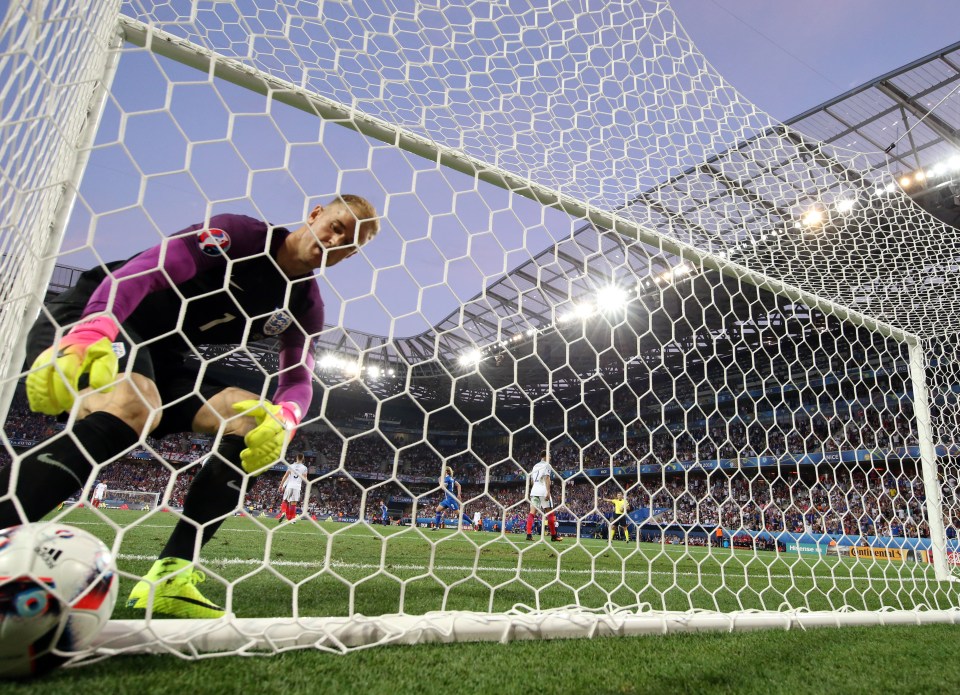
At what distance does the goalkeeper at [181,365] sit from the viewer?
122 cm

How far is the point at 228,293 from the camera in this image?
5.27 ft

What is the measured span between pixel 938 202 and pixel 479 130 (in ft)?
41.9

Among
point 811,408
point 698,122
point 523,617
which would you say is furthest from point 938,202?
point 523,617

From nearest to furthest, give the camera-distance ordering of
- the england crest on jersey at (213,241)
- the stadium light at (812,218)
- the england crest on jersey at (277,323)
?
the england crest on jersey at (213,241) → the england crest on jersey at (277,323) → the stadium light at (812,218)

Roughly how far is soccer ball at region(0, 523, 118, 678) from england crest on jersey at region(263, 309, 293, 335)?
0.97 metres

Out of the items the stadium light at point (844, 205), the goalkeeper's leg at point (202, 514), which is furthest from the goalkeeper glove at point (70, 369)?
the stadium light at point (844, 205)

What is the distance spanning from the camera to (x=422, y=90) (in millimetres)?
2553

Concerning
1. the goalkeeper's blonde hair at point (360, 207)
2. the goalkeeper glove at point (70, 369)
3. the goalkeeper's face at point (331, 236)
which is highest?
the goalkeeper's blonde hair at point (360, 207)

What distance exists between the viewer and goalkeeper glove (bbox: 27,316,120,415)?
1.19m

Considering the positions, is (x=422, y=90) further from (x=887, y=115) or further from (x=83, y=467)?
(x=887, y=115)

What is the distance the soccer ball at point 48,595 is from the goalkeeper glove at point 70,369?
0.99 ft

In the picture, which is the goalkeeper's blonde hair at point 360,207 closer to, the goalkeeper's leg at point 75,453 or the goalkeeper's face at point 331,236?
the goalkeeper's face at point 331,236

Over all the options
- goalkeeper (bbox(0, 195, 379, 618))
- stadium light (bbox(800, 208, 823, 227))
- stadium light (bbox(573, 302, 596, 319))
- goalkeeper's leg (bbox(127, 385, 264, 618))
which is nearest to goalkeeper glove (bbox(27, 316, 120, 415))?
goalkeeper (bbox(0, 195, 379, 618))

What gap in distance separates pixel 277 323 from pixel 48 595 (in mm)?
1145
